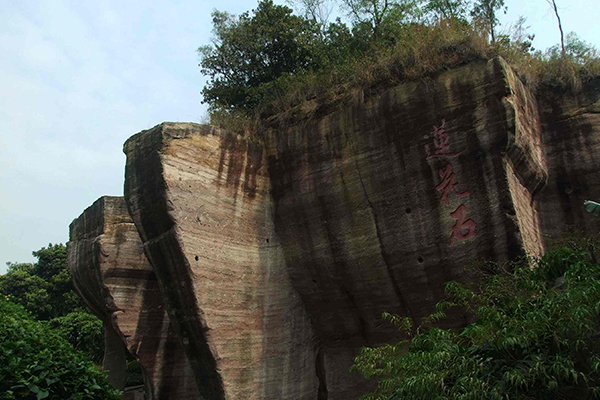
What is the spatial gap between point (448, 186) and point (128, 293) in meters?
7.16

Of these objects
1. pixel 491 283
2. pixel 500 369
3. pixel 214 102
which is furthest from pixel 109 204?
pixel 500 369

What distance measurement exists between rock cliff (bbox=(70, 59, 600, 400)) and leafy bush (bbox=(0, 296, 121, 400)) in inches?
60.8

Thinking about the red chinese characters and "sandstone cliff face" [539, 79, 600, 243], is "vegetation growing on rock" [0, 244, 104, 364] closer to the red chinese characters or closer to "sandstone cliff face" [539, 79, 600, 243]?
the red chinese characters

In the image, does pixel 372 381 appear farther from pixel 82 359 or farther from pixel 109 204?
pixel 109 204

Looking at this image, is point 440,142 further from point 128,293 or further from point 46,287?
point 46,287

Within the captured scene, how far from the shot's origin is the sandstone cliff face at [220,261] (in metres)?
7.97

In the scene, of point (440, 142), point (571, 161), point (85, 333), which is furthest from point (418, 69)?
point (85, 333)

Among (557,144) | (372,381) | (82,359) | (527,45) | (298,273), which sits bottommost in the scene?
(372,381)

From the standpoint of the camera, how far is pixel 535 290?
221 inches

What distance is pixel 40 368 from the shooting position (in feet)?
21.0

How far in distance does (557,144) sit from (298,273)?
4.80 m

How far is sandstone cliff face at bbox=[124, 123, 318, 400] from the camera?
797 cm

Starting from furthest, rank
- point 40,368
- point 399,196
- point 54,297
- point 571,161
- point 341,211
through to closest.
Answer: point 54,297
point 341,211
point 571,161
point 399,196
point 40,368

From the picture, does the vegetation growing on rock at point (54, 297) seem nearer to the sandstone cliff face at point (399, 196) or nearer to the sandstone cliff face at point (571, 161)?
the sandstone cliff face at point (399, 196)
